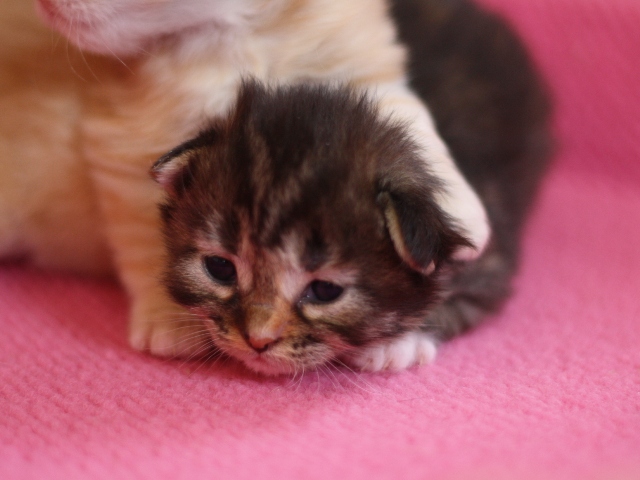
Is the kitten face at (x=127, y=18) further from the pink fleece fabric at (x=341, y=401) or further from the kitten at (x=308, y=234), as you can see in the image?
the pink fleece fabric at (x=341, y=401)

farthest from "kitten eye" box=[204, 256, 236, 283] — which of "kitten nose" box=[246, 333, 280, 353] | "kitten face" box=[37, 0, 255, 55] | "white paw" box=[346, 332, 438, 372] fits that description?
"kitten face" box=[37, 0, 255, 55]

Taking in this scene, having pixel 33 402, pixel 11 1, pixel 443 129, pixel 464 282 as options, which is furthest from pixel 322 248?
pixel 11 1

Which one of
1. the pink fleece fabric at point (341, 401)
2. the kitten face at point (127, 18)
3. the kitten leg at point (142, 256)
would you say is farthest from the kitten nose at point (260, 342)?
the kitten face at point (127, 18)

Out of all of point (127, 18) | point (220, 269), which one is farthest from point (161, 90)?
point (220, 269)

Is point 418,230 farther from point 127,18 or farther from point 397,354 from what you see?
point 127,18

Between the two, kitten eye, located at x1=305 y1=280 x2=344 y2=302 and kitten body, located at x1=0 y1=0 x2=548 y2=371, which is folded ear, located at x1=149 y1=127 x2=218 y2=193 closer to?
kitten body, located at x1=0 y1=0 x2=548 y2=371

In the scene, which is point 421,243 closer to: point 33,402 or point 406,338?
point 406,338
